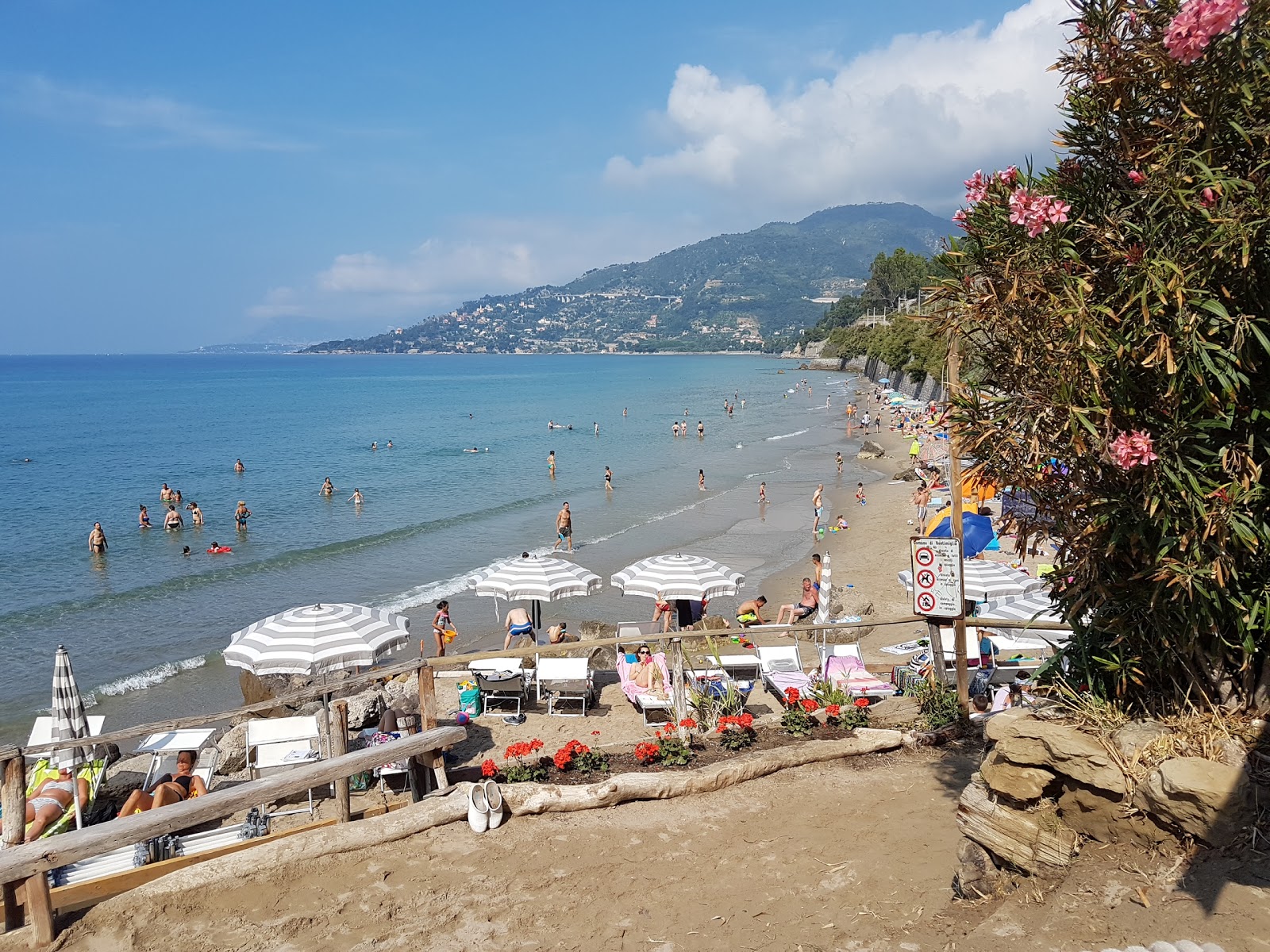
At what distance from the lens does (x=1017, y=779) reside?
5.37 metres

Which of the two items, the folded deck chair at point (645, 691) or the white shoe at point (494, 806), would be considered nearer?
the white shoe at point (494, 806)

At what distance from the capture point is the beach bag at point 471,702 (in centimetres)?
1170

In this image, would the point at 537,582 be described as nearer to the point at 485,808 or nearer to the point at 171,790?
the point at 171,790

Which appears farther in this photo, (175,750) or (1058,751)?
(175,750)

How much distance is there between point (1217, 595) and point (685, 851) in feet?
13.2

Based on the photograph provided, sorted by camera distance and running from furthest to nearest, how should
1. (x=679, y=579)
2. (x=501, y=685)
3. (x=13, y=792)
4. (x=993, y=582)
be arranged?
(x=679, y=579), (x=993, y=582), (x=501, y=685), (x=13, y=792)

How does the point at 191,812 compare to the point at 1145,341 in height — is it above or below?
below

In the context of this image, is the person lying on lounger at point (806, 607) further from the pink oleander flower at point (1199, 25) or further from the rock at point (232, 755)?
the pink oleander flower at point (1199, 25)

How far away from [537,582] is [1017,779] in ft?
31.9

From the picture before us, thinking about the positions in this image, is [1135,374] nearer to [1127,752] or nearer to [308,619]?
[1127,752]

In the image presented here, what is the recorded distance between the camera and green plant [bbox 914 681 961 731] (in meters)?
8.93

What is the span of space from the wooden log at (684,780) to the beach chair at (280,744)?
134 inches

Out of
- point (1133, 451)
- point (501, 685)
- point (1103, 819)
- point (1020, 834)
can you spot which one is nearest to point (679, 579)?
point (501, 685)

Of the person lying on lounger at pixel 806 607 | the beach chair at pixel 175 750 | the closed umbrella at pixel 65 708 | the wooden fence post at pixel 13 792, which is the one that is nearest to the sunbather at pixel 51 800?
the closed umbrella at pixel 65 708
